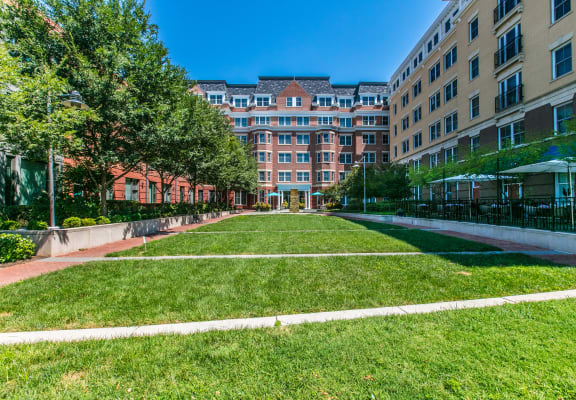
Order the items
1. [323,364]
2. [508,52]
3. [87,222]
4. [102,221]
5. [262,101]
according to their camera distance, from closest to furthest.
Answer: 1. [323,364]
2. [87,222]
3. [102,221]
4. [508,52]
5. [262,101]

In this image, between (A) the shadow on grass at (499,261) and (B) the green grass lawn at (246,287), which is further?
(A) the shadow on grass at (499,261)

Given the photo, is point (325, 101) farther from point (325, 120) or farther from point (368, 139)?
point (368, 139)

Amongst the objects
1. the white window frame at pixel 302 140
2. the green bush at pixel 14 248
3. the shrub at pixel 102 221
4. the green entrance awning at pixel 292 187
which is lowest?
the green bush at pixel 14 248

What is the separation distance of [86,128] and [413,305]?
14062 millimetres

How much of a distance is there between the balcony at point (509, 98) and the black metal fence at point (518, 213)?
950 cm

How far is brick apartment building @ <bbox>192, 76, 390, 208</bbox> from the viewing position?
157 ft

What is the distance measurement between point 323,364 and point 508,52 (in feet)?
90.9

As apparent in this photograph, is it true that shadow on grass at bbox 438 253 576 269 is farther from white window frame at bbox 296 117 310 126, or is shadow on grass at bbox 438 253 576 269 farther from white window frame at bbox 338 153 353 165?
white window frame at bbox 296 117 310 126

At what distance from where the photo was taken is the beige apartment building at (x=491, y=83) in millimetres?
17078

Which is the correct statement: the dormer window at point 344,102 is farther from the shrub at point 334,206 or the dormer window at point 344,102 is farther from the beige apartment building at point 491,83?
the shrub at point 334,206

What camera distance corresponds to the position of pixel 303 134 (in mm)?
48969

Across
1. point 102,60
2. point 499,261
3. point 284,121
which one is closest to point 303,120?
point 284,121

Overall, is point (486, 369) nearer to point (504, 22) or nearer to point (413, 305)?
point (413, 305)

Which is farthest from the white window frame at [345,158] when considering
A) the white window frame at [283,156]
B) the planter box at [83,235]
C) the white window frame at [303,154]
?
the planter box at [83,235]
